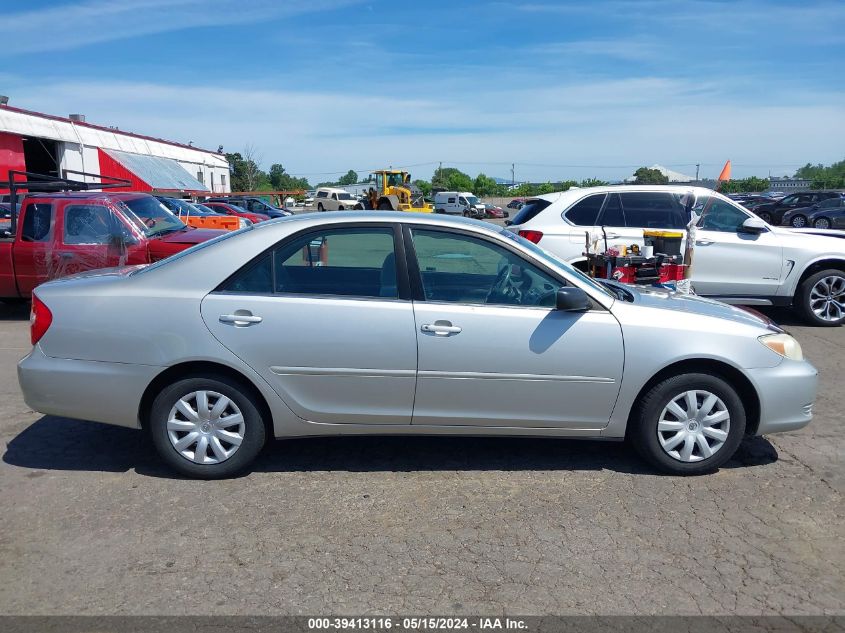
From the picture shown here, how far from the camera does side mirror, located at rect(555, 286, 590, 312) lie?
436 centimetres

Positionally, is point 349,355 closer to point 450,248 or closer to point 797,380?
point 450,248

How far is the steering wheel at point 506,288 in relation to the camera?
14.9ft

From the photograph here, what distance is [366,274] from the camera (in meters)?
4.68

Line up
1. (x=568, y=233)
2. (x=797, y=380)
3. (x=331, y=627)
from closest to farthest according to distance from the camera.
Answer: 1. (x=331, y=627)
2. (x=797, y=380)
3. (x=568, y=233)

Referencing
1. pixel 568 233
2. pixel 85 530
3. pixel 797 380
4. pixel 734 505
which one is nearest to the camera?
pixel 85 530


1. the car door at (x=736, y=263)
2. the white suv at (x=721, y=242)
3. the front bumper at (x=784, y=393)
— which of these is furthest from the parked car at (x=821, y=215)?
the front bumper at (x=784, y=393)

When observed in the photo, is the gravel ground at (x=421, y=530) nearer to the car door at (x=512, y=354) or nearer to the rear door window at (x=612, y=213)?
the car door at (x=512, y=354)

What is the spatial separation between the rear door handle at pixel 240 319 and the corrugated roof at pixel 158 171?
1679 inches

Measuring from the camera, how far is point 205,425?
14.7 feet

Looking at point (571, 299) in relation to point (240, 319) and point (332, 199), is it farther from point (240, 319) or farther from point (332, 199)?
point (332, 199)

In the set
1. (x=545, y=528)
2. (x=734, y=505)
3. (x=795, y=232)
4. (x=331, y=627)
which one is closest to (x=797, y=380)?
(x=734, y=505)

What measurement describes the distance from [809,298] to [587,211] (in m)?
Answer: 3.02

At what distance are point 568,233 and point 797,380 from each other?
4.99 metres

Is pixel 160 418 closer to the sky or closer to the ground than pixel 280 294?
closer to the ground
